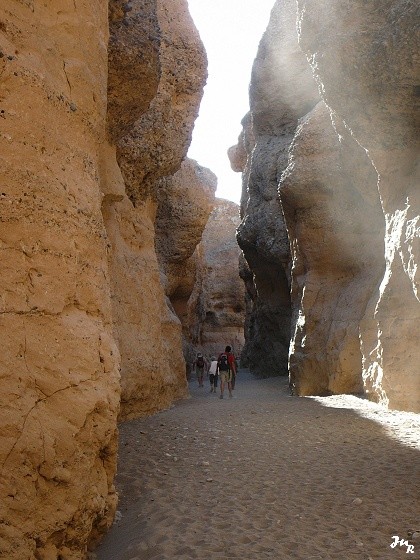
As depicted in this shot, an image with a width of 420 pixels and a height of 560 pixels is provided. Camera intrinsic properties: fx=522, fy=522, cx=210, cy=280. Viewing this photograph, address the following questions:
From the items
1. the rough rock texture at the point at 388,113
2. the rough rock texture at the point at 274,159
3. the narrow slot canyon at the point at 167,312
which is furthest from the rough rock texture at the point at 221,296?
the rough rock texture at the point at 388,113

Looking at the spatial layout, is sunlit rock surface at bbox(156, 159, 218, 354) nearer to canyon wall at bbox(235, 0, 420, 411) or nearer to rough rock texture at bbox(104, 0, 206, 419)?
canyon wall at bbox(235, 0, 420, 411)

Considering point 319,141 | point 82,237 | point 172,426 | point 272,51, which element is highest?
point 272,51

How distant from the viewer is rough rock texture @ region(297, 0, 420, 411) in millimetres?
7844

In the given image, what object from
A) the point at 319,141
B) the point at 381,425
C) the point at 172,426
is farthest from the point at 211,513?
the point at 319,141

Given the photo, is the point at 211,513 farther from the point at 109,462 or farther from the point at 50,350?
the point at 50,350

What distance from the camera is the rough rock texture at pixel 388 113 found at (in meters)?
7.84

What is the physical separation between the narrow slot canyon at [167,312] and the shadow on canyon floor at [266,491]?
3 centimetres

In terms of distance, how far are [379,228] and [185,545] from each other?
10686 millimetres

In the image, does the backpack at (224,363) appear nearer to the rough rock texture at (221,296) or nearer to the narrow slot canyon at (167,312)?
the narrow slot canyon at (167,312)

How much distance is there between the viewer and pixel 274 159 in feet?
68.4

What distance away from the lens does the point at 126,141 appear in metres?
10.0

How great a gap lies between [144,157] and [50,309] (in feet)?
24.7

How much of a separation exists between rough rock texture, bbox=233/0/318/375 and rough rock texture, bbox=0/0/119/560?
16.7 meters

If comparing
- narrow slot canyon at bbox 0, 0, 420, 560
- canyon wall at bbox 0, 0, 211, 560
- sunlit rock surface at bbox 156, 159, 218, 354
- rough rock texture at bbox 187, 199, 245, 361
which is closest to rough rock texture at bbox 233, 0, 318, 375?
sunlit rock surface at bbox 156, 159, 218, 354
